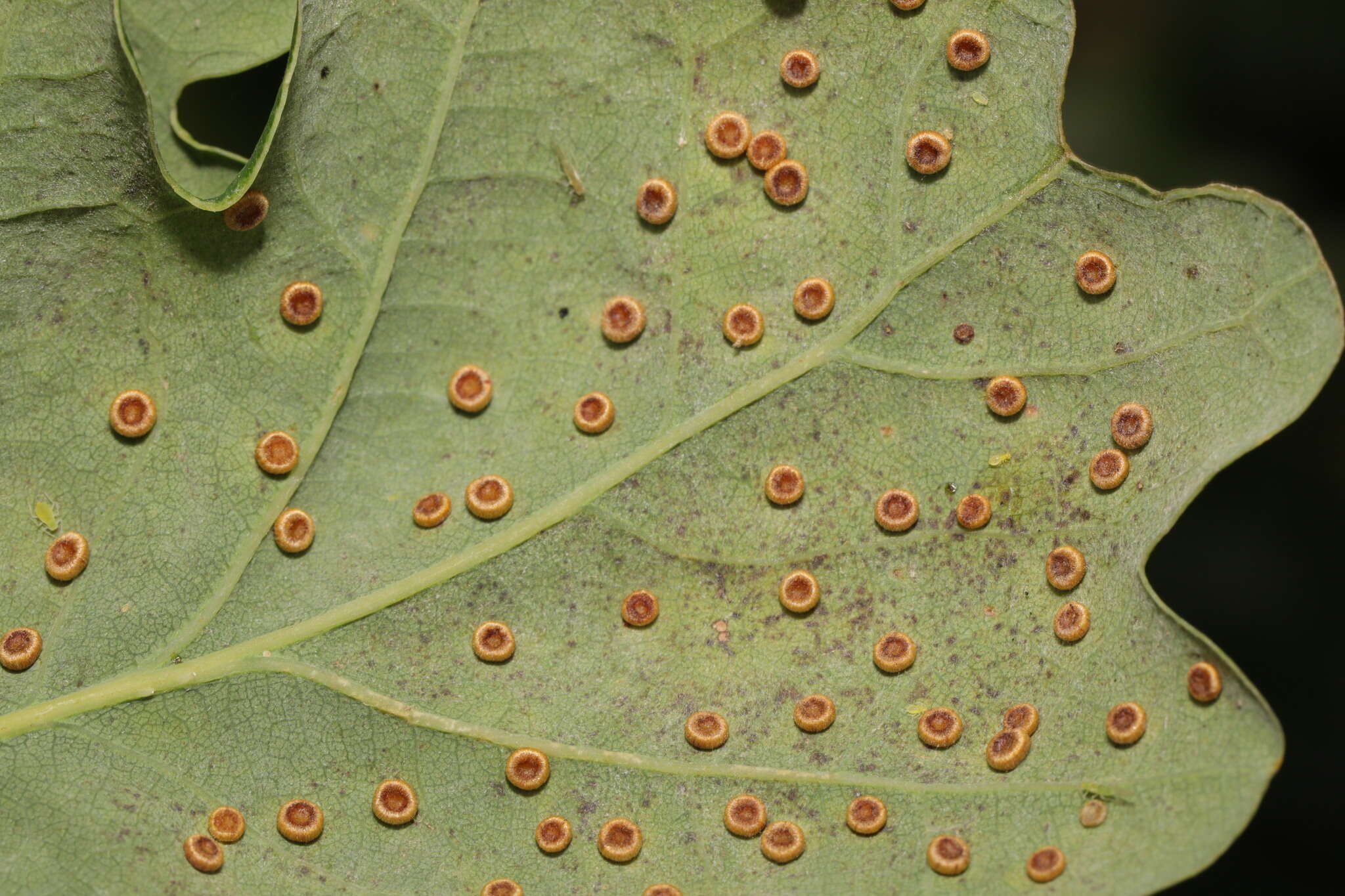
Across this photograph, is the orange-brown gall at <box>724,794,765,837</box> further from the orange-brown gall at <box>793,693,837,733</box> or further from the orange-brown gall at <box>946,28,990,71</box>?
the orange-brown gall at <box>946,28,990,71</box>

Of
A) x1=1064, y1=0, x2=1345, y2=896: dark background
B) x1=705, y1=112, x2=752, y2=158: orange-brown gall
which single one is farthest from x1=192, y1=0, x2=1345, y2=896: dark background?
x1=705, y1=112, x2=752, y2=158: orange-brown gall

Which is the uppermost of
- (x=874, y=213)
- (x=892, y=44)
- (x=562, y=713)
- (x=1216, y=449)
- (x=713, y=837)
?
(x=892, y=44)

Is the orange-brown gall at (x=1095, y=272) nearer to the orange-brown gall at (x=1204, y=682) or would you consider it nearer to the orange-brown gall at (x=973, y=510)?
the orange-brown gall at (x=973, y=510)

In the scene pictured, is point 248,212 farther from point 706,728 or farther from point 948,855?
point 948,855

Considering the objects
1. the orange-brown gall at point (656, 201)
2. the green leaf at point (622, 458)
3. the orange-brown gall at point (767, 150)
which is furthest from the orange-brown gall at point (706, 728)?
the orange-brown gall at point (767, 150)

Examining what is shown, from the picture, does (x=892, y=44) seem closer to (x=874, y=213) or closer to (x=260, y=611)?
(x=874, y=213)

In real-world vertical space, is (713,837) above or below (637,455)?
below

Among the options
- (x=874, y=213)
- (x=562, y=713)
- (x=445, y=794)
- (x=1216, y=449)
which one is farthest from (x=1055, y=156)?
(x=445, y=794)
